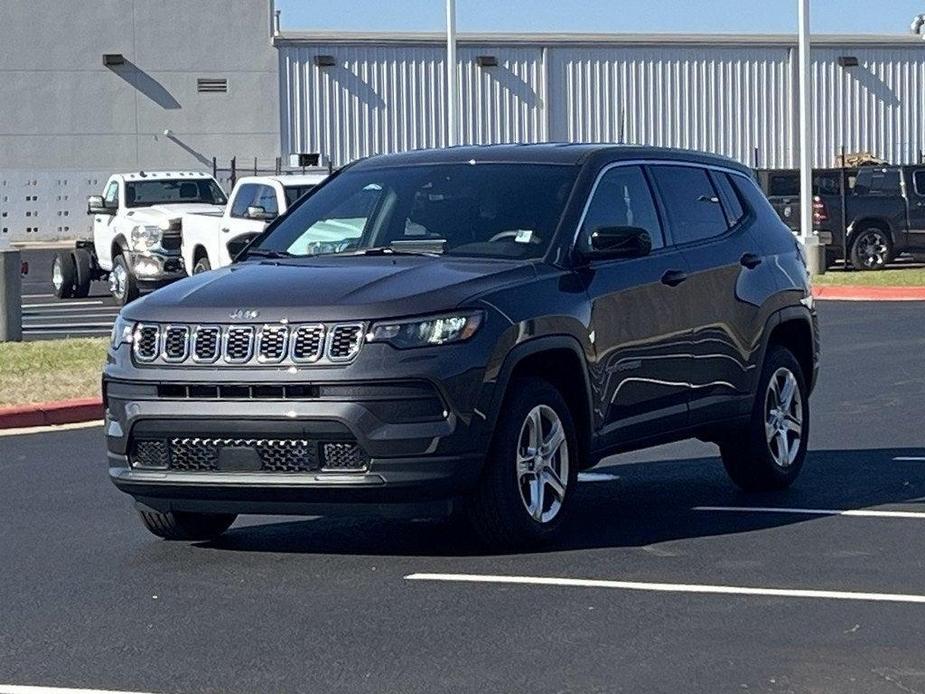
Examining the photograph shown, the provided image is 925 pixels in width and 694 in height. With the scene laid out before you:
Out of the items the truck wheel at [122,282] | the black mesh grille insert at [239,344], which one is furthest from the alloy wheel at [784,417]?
the truck wheel at [122,282]

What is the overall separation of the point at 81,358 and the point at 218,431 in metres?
10.1

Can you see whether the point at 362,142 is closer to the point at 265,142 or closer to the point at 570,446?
the point at 265,142

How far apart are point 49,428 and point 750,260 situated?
604cm

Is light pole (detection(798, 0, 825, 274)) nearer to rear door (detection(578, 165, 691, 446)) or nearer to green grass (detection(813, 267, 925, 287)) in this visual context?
green grass (detection(813, 267, 925, 287))

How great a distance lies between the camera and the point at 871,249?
3353cm

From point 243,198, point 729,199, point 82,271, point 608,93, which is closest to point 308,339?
point 729,199

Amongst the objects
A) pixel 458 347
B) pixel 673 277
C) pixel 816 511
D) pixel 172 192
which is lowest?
pixel 816 511

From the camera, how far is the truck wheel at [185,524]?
30.1 ft

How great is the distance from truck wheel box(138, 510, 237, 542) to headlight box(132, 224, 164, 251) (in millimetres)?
18035

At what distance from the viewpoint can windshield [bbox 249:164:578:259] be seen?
9250mm

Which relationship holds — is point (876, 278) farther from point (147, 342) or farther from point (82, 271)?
point (147, 342)

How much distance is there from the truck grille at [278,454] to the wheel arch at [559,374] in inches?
24.8

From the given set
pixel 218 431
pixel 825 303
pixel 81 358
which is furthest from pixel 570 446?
pixel 825 303

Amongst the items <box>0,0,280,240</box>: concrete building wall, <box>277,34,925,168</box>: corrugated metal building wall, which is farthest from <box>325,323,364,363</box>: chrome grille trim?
<box>0,0,280,240</box>: concrete building wall
